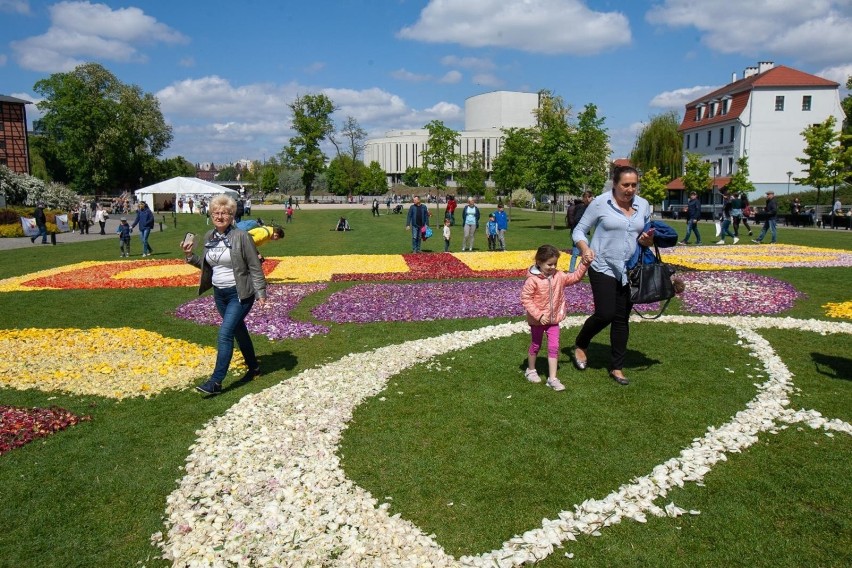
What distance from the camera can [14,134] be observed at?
72562mm

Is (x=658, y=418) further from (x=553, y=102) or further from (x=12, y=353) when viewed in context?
(x=553, y=102)

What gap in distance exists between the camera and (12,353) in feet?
30.4

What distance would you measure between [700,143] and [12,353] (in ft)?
253

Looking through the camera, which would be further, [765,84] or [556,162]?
[765,84]

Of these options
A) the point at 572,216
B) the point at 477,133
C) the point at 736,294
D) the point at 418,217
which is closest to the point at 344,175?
the point at 477,133

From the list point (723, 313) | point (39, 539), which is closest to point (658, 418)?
point (39, 539)

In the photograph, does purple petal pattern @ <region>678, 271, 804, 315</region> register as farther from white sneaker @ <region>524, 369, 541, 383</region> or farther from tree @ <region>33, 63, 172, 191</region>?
tree @ <region>33, 63, 172, 191</region>

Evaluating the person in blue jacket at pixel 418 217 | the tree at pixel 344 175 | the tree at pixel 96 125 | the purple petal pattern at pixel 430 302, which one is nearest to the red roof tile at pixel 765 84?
the person in blue jacket at pixel 418 217

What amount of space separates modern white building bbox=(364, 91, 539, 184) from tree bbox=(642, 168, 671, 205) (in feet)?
293

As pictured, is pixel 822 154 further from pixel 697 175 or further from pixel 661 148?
pixel 661 148

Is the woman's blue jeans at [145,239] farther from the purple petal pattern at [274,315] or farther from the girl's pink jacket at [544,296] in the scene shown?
the girl's pink jacket at [544,296]

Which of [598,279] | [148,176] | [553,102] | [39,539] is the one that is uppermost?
[553,102]

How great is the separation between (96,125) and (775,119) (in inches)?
3383

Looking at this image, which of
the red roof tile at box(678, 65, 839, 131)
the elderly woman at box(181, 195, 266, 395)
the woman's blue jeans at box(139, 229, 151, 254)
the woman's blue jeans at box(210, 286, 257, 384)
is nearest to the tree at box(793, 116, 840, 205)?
the red roof tile at box(678, 65, 839, 131)
